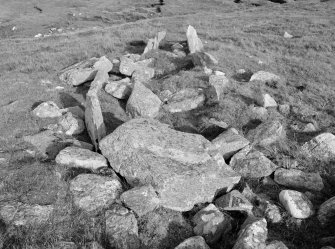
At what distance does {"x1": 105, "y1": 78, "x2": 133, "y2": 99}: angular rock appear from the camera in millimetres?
18359

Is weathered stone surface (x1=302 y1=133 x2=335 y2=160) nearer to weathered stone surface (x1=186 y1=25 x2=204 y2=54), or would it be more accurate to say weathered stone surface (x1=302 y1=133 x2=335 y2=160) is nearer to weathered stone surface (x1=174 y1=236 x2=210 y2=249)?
weathered stone surface (x1=174 y1=236 x2=210 y2=249)

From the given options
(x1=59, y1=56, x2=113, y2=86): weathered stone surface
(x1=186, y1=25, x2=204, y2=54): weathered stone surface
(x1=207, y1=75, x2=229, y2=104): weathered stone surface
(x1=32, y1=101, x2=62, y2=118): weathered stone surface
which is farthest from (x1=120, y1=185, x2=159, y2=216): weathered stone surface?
(x1=186, y1=25, x2=204, y2=54): weathered stone surface

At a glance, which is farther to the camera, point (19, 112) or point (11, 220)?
point (19, 112)

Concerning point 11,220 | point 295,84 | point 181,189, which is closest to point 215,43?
point 295,84

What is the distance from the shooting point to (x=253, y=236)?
861 centimetres

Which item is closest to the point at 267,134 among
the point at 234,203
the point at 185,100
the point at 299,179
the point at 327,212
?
the point at 299,179

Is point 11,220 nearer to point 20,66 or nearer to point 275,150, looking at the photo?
point 275,150

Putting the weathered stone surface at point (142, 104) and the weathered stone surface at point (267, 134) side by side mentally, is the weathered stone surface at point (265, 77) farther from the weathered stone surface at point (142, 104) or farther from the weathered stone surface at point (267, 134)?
the weathered stone surface at point (142, 104)

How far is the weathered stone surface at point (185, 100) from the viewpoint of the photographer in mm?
17078

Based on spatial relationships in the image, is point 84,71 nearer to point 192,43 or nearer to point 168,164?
point 192,43

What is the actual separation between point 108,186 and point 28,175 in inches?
105

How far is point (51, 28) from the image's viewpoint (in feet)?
182

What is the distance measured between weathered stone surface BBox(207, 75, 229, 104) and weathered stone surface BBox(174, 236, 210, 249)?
969 cm

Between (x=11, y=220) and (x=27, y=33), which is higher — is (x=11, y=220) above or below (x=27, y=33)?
above
